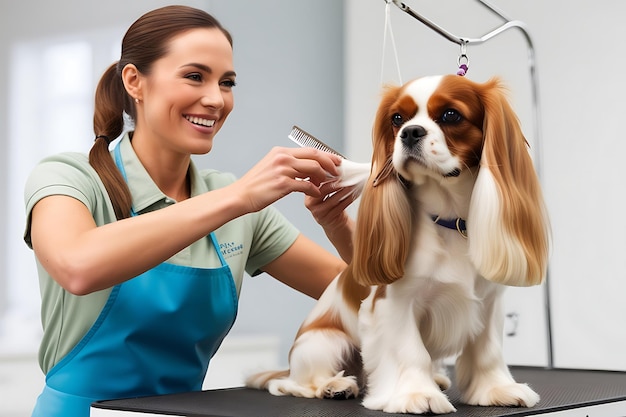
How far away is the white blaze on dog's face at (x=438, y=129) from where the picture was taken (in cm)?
116

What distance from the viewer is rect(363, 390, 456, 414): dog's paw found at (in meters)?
1.17

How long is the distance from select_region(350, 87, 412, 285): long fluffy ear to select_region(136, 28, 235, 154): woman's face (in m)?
0.47

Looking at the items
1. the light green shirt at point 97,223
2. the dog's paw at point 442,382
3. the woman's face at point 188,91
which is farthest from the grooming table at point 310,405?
the woman's face at point 188,91

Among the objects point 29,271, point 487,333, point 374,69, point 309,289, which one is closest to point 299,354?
point 487,333

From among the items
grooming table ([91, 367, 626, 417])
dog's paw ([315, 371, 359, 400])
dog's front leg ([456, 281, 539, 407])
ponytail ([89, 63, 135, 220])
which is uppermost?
ponytail ([89, 63, 135, 220])

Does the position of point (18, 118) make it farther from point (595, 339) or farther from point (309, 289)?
point (595, 339)

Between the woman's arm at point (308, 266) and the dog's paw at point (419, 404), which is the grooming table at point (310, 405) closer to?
the dog's paw at point (419, 404)

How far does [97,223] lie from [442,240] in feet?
2.26

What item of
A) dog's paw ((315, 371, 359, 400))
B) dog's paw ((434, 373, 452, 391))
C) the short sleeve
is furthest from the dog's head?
the short sleeve

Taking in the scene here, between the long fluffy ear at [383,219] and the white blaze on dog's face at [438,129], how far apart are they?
0.14 ft

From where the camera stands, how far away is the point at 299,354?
1.42m

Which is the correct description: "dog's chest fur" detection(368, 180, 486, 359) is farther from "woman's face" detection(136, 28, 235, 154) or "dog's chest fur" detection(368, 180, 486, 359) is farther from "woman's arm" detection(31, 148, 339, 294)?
"woman's face" detection(136, 28, 235, 154)

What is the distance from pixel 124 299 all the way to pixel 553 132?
2.10 m

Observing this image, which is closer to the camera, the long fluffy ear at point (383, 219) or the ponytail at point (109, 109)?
the long fluffy ear at point (383, 219)
